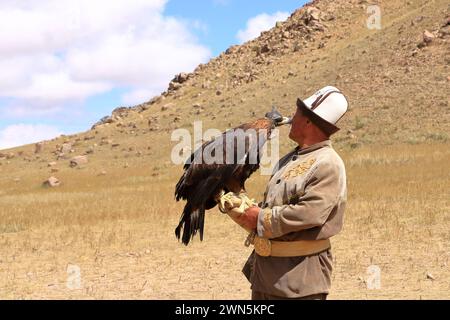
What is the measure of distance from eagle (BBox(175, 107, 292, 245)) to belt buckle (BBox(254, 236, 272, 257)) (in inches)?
13.2

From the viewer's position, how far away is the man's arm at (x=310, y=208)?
3223mm

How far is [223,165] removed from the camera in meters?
3.71

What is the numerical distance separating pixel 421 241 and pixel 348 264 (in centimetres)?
183

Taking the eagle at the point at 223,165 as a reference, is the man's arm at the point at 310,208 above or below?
below

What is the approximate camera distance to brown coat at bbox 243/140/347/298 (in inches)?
128

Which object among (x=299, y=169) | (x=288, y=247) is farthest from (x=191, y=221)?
(x=299, y=169)

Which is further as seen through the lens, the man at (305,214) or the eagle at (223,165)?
the eagle at (223,165)

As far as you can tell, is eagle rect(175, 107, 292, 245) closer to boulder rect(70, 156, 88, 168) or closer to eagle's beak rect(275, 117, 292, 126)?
eagle's beak rect(275, 117, 292, 126)

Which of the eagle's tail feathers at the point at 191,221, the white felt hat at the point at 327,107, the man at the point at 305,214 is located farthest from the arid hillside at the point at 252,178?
the white felt hat at the point at 327,107

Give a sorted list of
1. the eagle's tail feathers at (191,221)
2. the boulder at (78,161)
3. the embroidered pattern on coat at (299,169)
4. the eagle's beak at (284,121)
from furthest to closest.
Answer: the boulder at (78,161) → the eagle's tail feathers at (191,221) → the eagle's beak at (284,121) → the embroidered pattern on coat at (299,169)

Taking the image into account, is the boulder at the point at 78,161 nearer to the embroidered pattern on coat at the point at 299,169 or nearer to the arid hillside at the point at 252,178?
the arid hillside at the point at 252,178

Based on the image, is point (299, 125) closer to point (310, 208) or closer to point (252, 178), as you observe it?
point (310, 208)

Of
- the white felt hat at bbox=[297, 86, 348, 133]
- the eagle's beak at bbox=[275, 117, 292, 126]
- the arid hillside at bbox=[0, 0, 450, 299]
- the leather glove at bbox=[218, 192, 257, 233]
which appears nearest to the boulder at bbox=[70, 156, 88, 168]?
the arid hillside at bbox=[0, 0, 450, 299]
